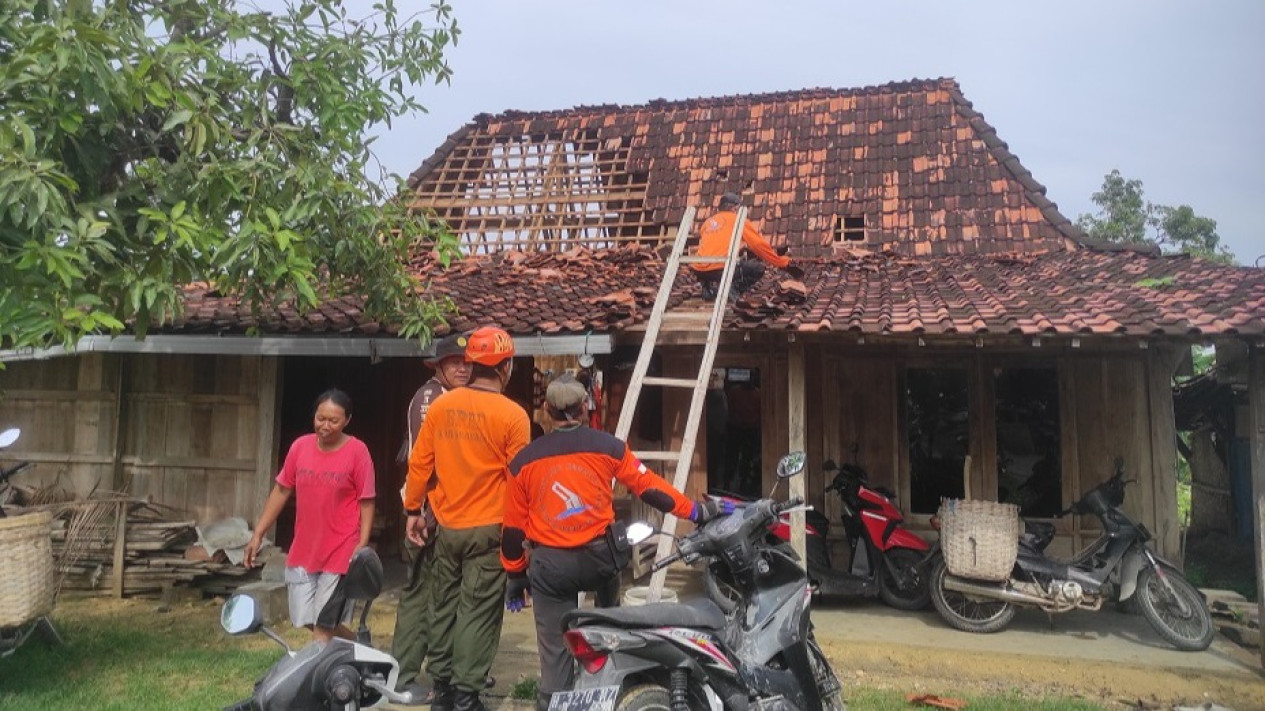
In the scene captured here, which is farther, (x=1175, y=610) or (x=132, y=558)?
(x=132, y=558)

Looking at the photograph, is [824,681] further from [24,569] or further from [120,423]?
[120,423]

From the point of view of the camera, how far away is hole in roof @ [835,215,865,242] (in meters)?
9.17

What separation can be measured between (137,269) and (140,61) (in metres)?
1.06

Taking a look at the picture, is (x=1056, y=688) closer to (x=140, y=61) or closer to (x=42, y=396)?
(x=140, y=61)

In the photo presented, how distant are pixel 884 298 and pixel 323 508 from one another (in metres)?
4.57

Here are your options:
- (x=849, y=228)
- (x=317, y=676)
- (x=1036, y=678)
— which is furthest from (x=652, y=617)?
(x=849, y=228)

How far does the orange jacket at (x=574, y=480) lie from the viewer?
3.51m

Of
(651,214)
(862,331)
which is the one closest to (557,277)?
(651,214)

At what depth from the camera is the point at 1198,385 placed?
10844mm

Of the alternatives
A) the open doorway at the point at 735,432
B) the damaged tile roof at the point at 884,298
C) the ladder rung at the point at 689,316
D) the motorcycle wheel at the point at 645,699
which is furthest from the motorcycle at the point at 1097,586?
the motorcycle wheel at the point at 645,699

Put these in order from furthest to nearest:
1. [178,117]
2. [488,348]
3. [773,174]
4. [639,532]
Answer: [773,174] → [178,117] → [488,348] → [639,532]

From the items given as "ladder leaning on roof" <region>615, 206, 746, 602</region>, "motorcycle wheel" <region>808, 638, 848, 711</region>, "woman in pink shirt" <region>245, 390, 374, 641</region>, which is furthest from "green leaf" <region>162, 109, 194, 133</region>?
"motorcycle wheel" <region>808, 638, 848, 711</region>

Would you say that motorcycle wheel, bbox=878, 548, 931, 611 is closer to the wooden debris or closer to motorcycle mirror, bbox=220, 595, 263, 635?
motorcycle mirror, bbox=220, 595, 263, 635

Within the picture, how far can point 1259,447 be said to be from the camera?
213 inches
